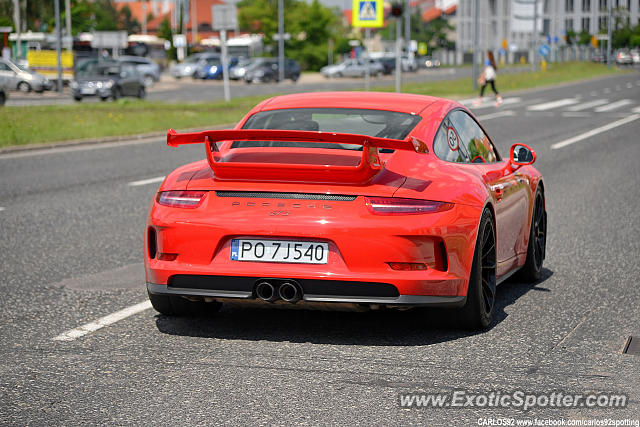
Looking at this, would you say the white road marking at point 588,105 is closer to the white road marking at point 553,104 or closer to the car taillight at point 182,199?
the white road marking at point 553,104

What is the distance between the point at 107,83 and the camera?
42.9 m

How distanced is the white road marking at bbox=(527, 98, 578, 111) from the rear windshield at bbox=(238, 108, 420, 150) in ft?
101

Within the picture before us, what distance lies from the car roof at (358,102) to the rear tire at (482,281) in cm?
89

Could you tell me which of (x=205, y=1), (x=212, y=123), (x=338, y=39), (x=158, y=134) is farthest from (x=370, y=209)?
(x=205, y=1)

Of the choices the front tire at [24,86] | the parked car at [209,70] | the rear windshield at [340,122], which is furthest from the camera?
the parked car at [209,70]

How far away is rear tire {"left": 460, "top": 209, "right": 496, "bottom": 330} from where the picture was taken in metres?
5.69

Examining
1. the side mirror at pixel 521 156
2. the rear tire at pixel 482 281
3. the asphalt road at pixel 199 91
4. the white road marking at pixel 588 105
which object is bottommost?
the white road marking at pixel 588 105

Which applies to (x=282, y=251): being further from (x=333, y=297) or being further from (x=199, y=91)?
(x=199, y=91)

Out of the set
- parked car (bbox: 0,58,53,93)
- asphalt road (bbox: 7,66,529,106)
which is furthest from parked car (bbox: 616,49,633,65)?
parked car (bbox: 0,58,53,93)

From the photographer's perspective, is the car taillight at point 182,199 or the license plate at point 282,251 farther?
the car taillight at point 182,199

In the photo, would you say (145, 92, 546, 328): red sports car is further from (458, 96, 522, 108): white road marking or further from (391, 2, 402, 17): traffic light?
(458, 96, 522, 108): white road marking

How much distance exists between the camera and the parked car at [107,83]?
42594 millimetres

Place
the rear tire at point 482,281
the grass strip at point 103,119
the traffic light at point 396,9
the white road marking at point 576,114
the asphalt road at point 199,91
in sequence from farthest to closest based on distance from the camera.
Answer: the asphalt road at point 199,91 < the traffic light at point 396,9 < the white road marking at point 576,114 < the grass strip at point 103,119 < the rear tire at point 482,281

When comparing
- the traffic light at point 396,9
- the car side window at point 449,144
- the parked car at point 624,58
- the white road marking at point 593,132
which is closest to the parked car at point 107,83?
the traffic light at point 396,9
